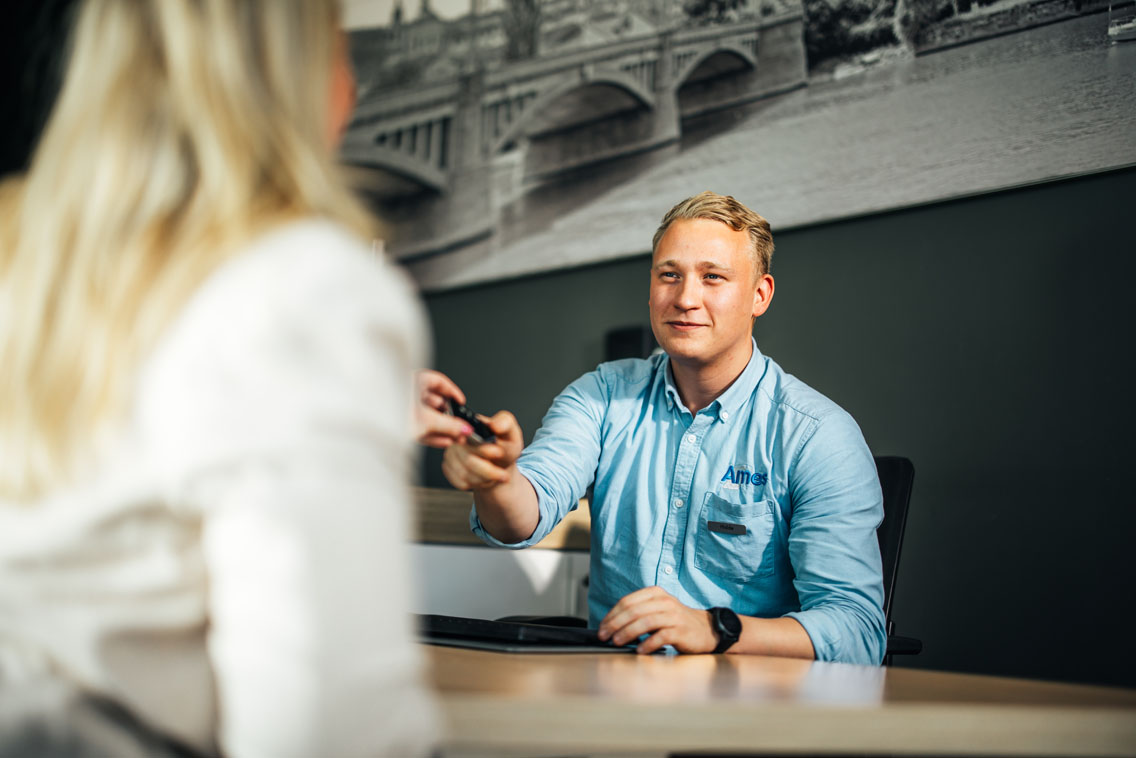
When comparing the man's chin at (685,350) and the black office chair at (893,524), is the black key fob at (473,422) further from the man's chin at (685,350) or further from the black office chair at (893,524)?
the black office chair at (893,524)

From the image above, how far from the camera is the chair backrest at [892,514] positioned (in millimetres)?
1676

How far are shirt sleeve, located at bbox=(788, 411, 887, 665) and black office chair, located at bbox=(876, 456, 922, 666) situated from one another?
0.16 metres

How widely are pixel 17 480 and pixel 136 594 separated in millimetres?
114

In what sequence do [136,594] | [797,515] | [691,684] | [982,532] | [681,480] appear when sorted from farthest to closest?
[982,532], [681,480], [797,515], [691,684], [136,594]

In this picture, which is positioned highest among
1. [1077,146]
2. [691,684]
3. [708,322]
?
[1077,146]

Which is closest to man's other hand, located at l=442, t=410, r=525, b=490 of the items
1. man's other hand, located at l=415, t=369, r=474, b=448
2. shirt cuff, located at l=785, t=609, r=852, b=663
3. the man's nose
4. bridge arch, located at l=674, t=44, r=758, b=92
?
man's other hand, located at l=415, t=369, r=474, b=448

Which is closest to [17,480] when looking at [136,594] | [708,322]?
[136,594]

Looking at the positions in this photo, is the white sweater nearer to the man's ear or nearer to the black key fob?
the black key fob

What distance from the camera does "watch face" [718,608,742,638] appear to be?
122cm

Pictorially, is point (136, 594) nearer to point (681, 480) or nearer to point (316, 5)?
point (316, 5)

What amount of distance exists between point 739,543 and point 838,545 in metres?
0.20

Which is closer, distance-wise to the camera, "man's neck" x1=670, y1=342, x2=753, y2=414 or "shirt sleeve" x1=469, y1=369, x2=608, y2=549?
"shirt sleeve" x1=469, y1=369, x2=608, y2=549

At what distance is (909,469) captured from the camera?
1739 millimetres

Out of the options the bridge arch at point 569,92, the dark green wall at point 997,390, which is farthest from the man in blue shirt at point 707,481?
the bridge arch at point 569,92
